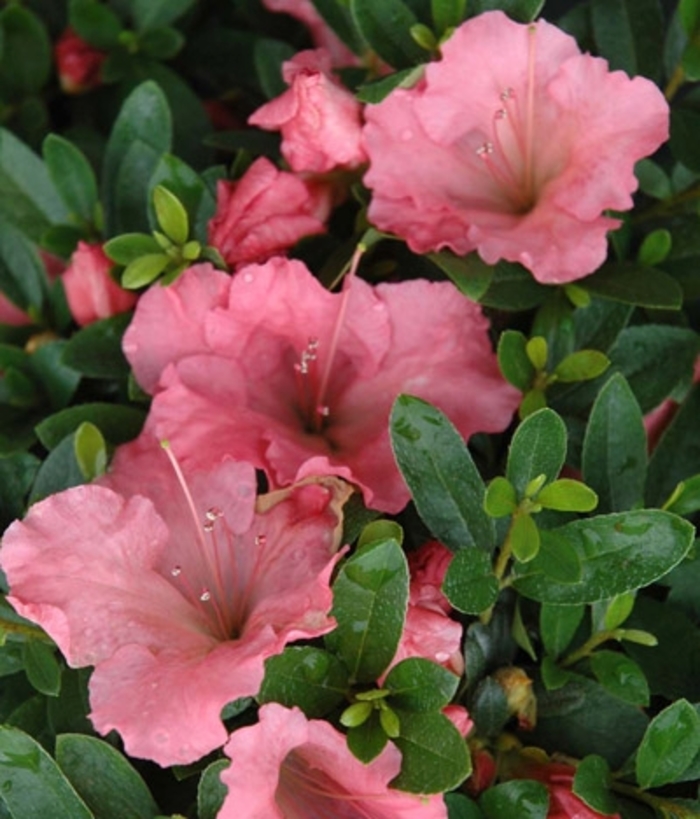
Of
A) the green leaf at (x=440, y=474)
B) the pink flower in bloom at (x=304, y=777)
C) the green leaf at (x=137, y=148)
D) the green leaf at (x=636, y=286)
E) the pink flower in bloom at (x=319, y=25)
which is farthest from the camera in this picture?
the pink flower in bloom at (x=319, y=25)

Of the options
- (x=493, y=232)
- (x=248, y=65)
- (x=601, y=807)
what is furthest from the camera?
(x=248, y=65)

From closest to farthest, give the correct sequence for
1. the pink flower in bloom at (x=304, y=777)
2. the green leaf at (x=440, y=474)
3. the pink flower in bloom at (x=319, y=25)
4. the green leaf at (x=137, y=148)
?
the pink flower in bloom at (x=304, y=777) < the green leaf at (x=440, y=474) < the green leaf at (x=137, y=148) < the pink flower in bloom at (x=319, y=25)

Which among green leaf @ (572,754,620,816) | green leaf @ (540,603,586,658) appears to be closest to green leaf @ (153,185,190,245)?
green leaf @ (540,603,586,658)

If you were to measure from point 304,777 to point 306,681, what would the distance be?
8 centimetres

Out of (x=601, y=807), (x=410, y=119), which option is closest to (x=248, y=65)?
(x=410, y=119)

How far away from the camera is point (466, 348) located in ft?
3.73

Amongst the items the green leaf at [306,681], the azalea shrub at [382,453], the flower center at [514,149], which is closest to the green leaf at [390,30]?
the azalea shrub at [382,453]

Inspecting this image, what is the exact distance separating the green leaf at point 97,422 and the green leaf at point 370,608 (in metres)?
0.29

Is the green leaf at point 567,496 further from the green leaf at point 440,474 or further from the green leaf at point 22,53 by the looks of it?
the green leaf at point 22,53

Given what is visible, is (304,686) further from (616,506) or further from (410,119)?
(410,119)

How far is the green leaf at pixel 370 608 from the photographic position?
968 mm

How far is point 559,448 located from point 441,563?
0.13m

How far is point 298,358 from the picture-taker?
1179 millimetres

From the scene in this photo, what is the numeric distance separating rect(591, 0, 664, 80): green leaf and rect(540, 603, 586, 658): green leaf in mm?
545
